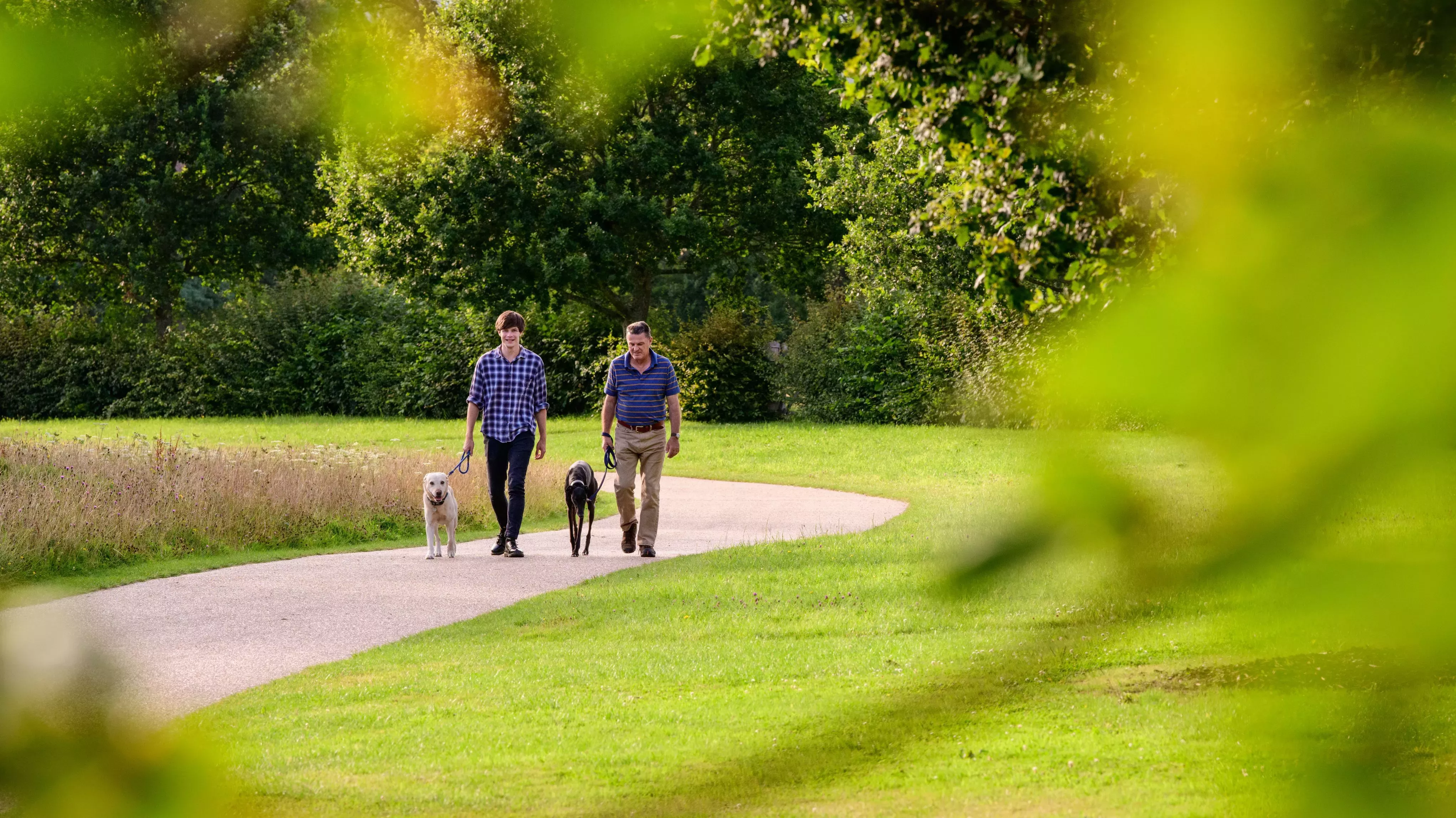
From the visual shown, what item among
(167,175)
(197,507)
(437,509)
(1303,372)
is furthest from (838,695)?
(197,507)

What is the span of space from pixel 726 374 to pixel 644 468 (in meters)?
16.3

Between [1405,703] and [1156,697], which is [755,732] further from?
[1156,697]

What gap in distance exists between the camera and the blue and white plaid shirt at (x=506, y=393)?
392 inches

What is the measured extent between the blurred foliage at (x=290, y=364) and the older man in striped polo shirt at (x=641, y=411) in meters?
18.5

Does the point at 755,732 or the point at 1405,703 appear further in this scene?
the point at 755,732

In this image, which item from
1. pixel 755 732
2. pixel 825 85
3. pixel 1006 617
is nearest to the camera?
pixel 1006 617

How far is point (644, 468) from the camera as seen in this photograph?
1023 cm

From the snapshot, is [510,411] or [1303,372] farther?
[510,411]

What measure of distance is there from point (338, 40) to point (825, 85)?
23.5ft

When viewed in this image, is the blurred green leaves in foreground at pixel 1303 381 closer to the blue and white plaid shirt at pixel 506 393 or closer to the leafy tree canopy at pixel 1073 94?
the leafy tree canopy at pixel 1073 94

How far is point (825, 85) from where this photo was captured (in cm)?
A: 784

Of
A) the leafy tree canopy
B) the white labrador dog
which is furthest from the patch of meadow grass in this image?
the leafy tree canopy

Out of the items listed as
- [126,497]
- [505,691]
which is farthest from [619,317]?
[505,691]

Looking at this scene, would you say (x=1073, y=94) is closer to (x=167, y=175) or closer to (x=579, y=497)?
(x=167, y=175)
